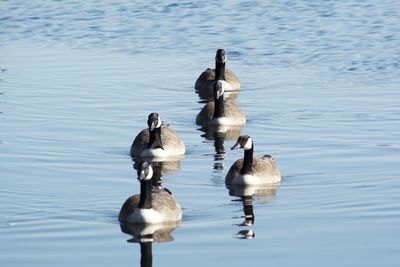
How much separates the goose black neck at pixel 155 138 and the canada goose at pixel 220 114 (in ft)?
11.7

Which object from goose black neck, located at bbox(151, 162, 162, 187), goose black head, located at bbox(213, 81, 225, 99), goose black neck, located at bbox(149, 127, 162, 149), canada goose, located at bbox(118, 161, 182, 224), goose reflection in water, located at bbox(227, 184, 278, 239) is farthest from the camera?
goose black head, located at bbox(213, 81, 225, 99)

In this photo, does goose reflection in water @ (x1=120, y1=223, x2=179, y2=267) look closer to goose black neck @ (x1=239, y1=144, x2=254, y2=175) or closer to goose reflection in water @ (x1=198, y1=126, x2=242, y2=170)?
goose black neck @ (x1=239, y1=144, x2=254, y2=175)

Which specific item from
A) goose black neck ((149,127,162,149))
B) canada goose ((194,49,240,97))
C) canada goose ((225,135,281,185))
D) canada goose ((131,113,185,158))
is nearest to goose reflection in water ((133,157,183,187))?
canada goose ((131,113,185,158))

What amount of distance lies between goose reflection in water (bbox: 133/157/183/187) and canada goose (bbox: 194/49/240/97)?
27.7ft

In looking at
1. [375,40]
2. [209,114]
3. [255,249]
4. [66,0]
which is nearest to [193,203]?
[255,249]

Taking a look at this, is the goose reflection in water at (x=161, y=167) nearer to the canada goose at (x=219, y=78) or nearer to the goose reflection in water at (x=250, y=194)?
the goose reflection in water at (x=250, y=194)

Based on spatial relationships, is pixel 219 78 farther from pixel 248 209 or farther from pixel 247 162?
pixel 248 209

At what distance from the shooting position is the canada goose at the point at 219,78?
32500mm

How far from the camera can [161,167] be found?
23.7m

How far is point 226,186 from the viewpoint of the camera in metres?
21.6

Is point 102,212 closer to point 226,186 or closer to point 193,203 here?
point 193,203

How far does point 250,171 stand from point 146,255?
200 inches

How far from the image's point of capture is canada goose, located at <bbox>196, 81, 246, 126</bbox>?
27750 millimetres

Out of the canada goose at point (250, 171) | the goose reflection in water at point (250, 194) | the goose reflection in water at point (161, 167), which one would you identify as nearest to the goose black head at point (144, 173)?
the goose reflection in water at point (250, 194)
